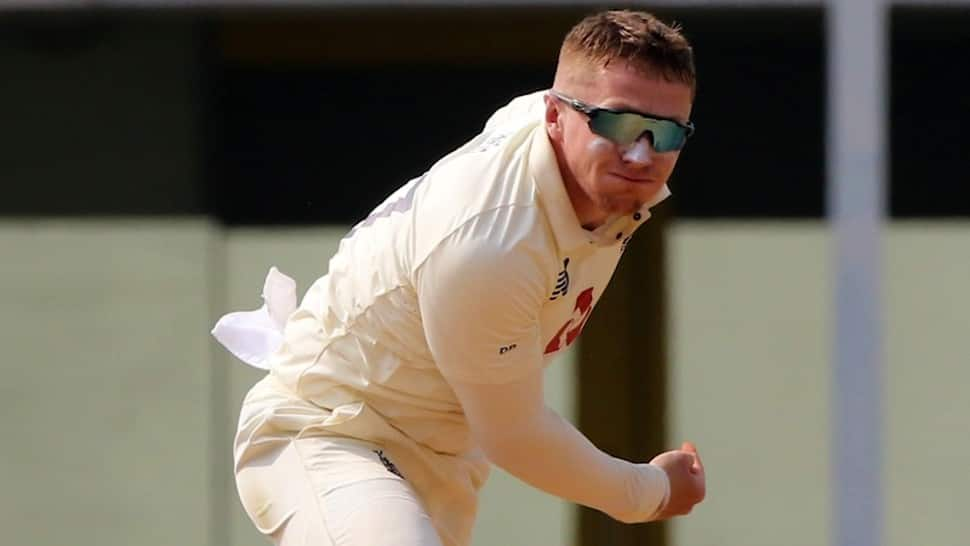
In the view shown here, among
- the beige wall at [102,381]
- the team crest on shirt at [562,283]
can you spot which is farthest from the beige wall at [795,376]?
the team crest on shirt at [562,283]

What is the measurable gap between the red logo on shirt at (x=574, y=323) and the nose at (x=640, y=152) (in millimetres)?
283

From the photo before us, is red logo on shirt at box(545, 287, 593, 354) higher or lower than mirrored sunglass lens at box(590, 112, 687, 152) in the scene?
lower

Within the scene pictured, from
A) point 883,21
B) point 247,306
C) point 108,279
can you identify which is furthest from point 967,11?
point 108,279

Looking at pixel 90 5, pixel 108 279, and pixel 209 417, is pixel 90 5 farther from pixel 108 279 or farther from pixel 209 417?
pixel 209 417

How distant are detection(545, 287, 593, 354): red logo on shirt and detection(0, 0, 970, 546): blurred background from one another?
291 cm

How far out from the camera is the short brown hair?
260cm

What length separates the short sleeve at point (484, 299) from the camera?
2609mm

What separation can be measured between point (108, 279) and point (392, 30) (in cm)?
111

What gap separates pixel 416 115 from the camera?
5.84 m

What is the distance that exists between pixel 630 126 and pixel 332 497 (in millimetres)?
681

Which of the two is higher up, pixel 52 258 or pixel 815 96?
pixel 815 96

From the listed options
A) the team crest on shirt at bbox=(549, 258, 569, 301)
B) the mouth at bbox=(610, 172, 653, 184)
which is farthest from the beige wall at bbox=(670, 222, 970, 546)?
the mouth at bbox=(610, 172, 653, 184)

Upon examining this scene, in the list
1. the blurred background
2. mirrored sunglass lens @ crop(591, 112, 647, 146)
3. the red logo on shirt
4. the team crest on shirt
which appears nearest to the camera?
mirrored sunglass lens @ crop(591, 112, 647, 146)

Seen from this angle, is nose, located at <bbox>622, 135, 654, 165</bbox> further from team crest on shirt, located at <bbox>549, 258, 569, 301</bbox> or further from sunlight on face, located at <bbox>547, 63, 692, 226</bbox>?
team crest on shirt, located at <bbox>549, 258, 569, 301</bbox>
